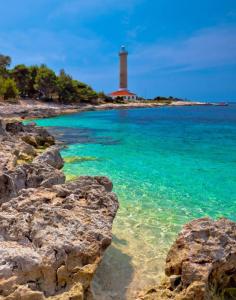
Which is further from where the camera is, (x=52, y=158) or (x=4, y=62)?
(x=4, y=62)

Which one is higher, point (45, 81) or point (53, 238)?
point (45, 81)

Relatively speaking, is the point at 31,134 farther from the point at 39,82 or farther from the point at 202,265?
the point at 39,82

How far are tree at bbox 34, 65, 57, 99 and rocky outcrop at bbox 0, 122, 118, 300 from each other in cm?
7299

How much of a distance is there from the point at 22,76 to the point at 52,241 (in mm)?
79777

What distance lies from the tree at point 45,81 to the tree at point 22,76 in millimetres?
2629

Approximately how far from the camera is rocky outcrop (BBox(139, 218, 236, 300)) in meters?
5.37

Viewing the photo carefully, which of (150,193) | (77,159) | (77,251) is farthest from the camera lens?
(77,159)

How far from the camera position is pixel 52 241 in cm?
551

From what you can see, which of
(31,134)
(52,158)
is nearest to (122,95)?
(31,134)

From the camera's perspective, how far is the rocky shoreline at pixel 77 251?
497cm

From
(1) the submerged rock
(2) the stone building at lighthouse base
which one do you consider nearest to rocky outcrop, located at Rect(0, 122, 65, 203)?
(1) the submerged rock

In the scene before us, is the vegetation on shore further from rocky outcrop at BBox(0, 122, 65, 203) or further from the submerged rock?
rocky outcrop at BBox(0, 122, 65, 203)

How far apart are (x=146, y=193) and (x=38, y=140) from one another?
1223 centimetres

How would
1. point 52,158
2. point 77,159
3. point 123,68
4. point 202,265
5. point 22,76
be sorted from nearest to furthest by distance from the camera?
point 202,265
point 52,158
point 77,159
point 22,76
point 123,68
